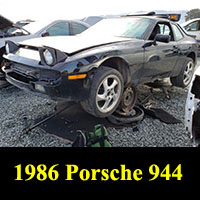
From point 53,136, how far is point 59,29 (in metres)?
3.22

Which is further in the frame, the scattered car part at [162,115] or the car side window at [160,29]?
the car side window at [160,29]

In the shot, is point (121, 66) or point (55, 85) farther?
point (121, 66)

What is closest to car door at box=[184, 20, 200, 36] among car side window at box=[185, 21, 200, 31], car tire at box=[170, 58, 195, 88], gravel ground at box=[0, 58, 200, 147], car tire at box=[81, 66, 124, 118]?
car side window at box=[185, 21, 200, 31]

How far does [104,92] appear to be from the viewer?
2713mm

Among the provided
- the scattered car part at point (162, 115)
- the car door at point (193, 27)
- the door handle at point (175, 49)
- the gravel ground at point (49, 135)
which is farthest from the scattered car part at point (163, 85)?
the car door at point (193, 27)

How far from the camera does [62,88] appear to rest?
2.41 meters

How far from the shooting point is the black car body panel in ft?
7.91

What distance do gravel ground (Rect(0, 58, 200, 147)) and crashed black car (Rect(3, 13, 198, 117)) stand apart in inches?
17.7

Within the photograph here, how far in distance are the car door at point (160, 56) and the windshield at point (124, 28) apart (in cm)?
20

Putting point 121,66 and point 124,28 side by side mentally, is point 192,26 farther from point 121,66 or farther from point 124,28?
point 121,66

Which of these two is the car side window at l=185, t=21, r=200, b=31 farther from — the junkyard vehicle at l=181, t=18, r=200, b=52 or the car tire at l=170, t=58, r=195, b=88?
the car tire at l=170, t=58, r=195, b=88

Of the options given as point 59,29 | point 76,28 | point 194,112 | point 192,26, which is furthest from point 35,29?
point 192,26

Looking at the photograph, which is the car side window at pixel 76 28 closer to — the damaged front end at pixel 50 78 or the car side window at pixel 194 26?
the damaged front end at pixel 50 78

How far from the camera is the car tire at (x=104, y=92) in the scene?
8.41 ft
